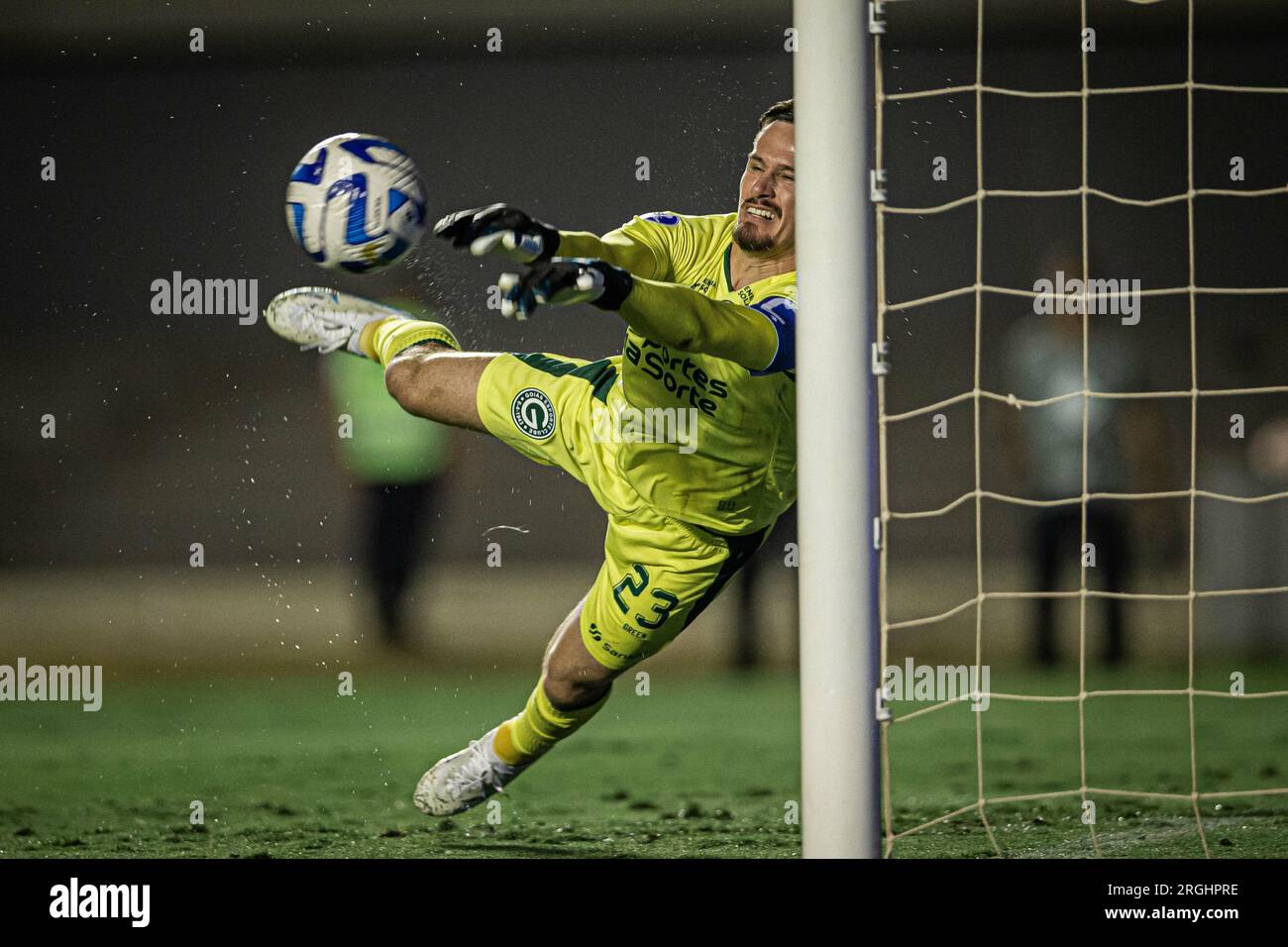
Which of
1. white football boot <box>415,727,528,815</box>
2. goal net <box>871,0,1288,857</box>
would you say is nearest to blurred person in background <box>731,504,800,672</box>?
goal net <box>871,0,1288,857</box>

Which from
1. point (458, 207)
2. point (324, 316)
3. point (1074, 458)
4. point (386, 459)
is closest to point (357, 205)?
point (324, 316)

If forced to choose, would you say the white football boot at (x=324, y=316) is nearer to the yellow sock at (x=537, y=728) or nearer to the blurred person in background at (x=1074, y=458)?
the yellow sock at (x=537, y=728)

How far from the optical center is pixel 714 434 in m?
3.58

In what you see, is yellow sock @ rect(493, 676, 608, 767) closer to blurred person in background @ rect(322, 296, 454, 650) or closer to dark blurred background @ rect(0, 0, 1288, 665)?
blurred person in background @ rect(322, 296, 454, 650)

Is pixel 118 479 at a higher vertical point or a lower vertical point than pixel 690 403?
higher

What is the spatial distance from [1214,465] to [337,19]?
6494mm

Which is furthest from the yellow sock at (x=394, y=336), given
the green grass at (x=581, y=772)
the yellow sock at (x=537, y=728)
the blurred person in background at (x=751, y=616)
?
the blurred person in background at (x=751, y=616)

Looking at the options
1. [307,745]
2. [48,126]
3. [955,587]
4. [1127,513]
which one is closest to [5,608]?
[48,126]

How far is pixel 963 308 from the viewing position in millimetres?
10367

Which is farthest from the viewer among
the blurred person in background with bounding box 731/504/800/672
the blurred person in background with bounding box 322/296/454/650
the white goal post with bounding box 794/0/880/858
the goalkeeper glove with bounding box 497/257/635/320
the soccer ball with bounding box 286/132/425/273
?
the blurred person in background with bounding box 731/504/800/672

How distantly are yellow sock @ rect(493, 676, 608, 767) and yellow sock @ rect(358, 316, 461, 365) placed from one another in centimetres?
94

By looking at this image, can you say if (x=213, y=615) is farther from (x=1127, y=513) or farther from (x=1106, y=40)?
(x=1106, y=40)

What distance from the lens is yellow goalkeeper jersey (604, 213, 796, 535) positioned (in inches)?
138

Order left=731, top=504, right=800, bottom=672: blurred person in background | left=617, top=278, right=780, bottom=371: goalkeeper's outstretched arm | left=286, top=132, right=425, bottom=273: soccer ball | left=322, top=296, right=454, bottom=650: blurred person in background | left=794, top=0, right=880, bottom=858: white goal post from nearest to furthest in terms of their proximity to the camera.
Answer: left=617, top=278, right=780, bottom=371: goalkeeper's outstretched arm < left=794, top=0, right=880, bottom=858: white goal post < left=286, top=132, right=425, bottom=273: soccer ball < left=322, top=296, right=454, bottom=650: blurred person in background < left=731, top=504, right=800, bottom=672: blurred person in background
